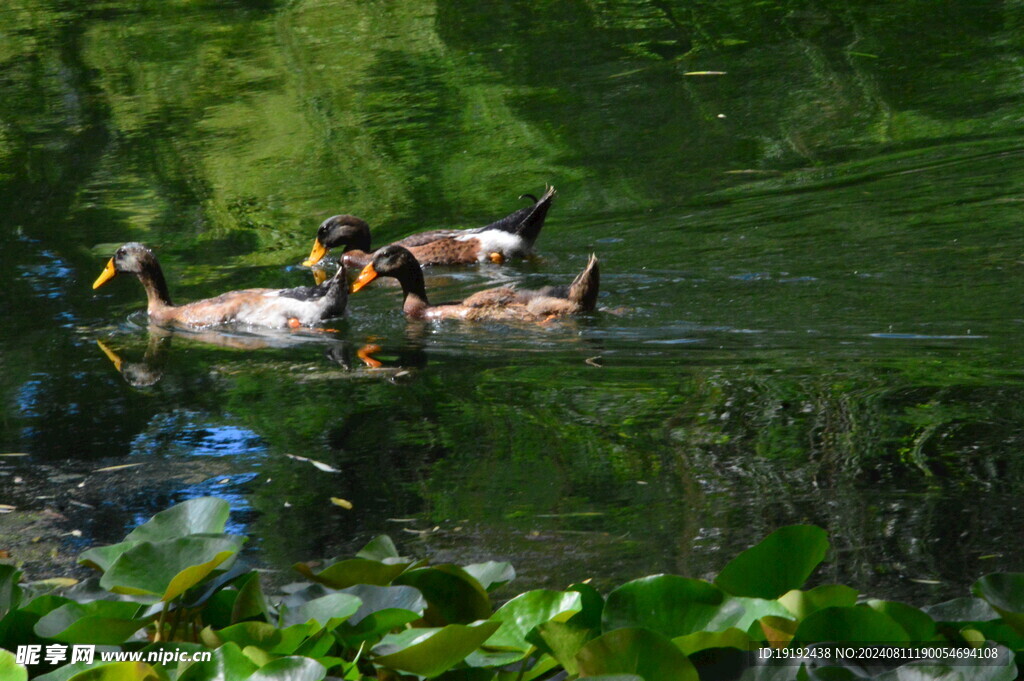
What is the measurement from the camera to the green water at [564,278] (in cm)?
486

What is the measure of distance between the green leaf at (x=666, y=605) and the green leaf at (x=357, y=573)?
549 mm

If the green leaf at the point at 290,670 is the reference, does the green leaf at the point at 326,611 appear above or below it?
below

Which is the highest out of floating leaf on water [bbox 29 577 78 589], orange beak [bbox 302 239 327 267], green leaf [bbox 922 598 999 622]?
green leaf [bbox 922 598 999 622]

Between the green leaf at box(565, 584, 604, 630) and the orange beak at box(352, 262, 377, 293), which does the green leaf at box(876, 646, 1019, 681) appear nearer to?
the green leaf at box(565, 584, 604, 630)

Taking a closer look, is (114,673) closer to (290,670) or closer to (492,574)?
(290,670)

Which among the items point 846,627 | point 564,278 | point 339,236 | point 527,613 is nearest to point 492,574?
point 527,613

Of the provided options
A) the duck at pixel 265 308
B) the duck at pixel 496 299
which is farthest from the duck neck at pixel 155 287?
the duck at pixel 496 299

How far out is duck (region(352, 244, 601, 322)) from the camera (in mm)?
8234

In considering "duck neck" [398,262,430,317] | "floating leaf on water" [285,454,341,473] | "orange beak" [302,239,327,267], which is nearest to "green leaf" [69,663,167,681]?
"floating leaf on water" [285,454,341,473]

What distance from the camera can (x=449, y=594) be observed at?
310cm

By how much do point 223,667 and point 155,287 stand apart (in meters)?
6.64

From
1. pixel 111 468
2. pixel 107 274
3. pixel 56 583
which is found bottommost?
pixel 107 274

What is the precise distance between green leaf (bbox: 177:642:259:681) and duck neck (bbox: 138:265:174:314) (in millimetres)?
6548

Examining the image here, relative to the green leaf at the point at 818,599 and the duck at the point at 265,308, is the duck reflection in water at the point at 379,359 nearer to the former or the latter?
the duck at the point at 265,308
